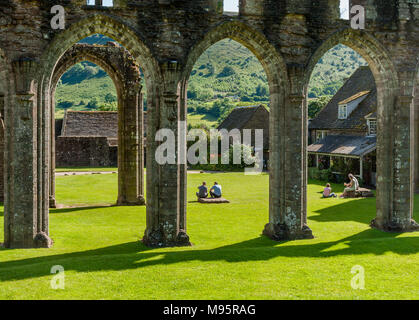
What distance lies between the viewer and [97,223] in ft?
49.8

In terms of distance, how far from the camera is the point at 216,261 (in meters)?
10.1

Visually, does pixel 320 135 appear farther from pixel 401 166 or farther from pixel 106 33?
pixel 106 33

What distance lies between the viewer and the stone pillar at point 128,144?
18.6 meters

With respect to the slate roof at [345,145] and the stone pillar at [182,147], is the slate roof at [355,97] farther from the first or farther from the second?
the stone pillar at [182,147]

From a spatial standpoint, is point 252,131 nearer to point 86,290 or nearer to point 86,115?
point 86,115

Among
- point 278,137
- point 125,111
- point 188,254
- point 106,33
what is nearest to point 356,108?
point 125,111

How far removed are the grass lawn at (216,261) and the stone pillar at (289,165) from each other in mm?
589

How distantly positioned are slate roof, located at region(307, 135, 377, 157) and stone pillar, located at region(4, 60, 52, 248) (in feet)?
63.3

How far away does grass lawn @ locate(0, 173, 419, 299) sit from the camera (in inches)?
324

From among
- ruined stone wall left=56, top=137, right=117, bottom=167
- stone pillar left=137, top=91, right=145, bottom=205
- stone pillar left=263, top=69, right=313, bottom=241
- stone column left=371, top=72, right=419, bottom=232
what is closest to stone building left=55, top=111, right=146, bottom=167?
ruined stone wall left=56, top=137, right=117, bottom=167

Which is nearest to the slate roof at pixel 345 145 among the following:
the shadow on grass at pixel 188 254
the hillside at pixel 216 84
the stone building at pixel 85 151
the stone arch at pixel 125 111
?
the stone arch at pixel 125 111

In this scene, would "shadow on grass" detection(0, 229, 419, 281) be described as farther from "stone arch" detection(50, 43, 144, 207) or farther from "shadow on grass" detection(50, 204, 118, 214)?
"stone arch" detection(50, 43, 144, 207)

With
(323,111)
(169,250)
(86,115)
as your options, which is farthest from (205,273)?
(86,115)

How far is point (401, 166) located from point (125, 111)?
1070cm
